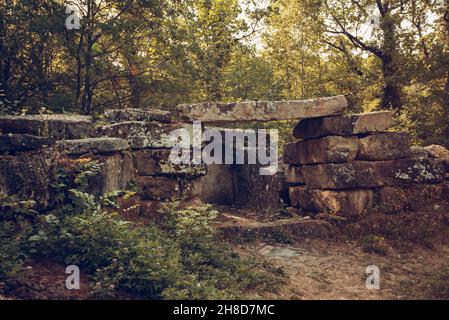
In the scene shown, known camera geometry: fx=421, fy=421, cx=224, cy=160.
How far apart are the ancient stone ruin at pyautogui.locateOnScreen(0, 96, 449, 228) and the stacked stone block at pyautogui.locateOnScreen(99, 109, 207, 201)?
0.02 m

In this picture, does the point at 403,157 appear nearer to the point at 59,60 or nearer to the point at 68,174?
the point at 68,174

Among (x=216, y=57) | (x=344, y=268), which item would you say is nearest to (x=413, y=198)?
(x=344, y=268)

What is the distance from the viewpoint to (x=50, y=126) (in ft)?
21.4

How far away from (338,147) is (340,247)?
7.03ft

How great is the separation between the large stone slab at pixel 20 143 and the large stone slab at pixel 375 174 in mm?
5452

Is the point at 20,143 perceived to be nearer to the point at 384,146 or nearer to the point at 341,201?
the point at 341,201

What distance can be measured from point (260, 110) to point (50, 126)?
4004mm

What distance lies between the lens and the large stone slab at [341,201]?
8.49 m

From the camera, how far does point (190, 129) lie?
8.35 m

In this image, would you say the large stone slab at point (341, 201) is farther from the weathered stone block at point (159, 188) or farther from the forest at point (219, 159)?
the weathered stone block at point (159, 188)

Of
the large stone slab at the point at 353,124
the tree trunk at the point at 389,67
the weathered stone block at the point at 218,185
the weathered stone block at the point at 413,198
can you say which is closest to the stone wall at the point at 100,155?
the weathered stone block at the point at 218,185

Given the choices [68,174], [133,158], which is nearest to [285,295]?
[68,174]

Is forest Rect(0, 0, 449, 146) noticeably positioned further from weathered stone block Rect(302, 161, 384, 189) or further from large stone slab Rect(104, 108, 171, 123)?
weathered stone block Rect(302, 161, 384, 189)

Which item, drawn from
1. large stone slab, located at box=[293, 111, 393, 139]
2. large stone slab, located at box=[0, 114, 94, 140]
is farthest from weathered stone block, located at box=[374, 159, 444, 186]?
large stone slab, located at box=[0, 114, 94, 140]
